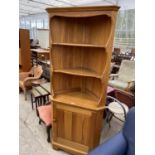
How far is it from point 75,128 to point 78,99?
1.15 ft

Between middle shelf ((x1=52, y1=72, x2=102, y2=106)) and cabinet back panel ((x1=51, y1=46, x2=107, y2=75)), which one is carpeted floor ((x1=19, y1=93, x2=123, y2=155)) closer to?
middle shelf ((x1=52, y1=72, x2=102, y2=106))

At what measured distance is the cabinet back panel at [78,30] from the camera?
1.88 metres

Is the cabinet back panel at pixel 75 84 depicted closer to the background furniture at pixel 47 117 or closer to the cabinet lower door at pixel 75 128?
the cabinet lower door at pixel 75 128

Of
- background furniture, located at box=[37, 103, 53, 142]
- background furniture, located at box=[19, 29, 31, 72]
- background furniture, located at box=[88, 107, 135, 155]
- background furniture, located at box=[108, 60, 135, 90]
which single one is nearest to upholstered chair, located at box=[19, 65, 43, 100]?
background furniture, located at box=[19, 29, 31, 72]

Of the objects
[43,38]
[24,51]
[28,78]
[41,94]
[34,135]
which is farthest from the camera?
[43,38]

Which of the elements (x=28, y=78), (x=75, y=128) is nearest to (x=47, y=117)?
(x=75, y=128)

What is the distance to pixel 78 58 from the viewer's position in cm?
215

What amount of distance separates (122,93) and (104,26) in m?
1.57

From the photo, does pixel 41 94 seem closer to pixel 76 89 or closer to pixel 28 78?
pixel 28 78

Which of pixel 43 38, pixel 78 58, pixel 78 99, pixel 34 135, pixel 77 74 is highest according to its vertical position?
pixel 43 38

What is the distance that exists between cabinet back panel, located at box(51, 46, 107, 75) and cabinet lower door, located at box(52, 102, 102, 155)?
0.52 metres
